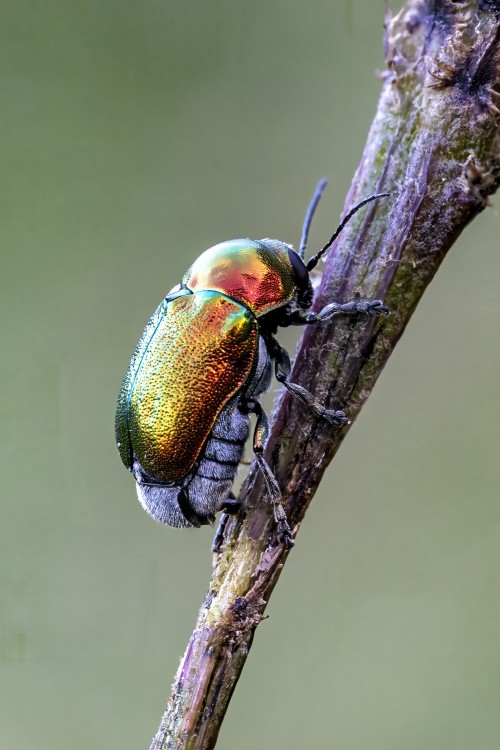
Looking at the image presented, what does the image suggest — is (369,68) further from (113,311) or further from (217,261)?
(217,261)

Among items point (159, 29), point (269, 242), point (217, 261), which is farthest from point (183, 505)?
point (159, 29)

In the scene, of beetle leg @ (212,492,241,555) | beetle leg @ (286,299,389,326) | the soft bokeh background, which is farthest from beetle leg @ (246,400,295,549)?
the soft bokeh background

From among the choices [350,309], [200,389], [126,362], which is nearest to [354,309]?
[350,309]

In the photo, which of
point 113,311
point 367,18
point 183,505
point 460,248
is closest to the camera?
point 183,505

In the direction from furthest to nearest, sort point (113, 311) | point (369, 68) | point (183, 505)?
point (113, 311) → point (369, 68) → point (183, 505)

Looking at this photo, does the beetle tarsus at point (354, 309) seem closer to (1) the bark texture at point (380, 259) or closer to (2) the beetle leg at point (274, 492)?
(1) the bark texture at point (380, 259)

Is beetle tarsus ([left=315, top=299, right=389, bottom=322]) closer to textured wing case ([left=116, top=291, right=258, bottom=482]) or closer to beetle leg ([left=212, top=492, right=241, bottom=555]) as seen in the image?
textured wing case ([left=116, top=291, right=258, bottom=482])
